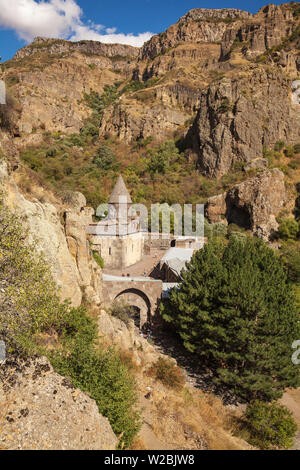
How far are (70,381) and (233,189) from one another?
A: 105ft

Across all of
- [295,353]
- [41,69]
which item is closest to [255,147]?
[295,353]

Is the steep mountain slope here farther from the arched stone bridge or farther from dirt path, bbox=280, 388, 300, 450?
dirt path, bbox=280, 388, 300, 450

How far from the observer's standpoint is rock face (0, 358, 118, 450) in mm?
4426

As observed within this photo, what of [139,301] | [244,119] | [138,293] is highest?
[244,119]

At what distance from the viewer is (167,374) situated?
10.7m

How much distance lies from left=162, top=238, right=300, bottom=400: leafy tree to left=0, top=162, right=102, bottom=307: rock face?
204 inches

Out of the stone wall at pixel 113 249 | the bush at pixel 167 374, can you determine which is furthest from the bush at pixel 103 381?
the stone wall at pixel 113 249

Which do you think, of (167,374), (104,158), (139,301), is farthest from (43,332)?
(104,158)

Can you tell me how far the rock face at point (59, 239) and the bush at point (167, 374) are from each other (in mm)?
3816

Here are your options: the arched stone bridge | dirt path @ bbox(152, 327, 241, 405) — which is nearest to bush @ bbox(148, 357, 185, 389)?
dirt path @ bbox(152, 327, 241, 405)

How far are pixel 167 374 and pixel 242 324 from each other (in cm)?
→ 369

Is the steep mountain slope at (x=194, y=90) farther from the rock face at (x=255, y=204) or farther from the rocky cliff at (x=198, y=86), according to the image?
the rock face at (x=255, y=204)

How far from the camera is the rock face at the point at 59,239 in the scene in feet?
25.1

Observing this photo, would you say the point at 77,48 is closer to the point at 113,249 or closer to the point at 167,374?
the point at 113,249
